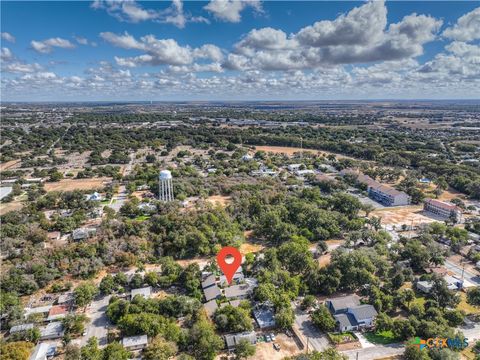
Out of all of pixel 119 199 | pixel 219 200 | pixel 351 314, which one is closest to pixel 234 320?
pixel 351 314

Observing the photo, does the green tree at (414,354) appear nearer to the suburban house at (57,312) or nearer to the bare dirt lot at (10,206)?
the suburban house at (57,312)

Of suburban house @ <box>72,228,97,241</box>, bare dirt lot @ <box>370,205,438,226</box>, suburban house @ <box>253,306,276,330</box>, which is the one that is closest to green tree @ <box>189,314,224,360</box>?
suburban house @ <box>253,306,276,330</box>

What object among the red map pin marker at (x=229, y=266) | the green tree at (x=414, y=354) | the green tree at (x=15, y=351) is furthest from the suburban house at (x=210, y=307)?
the green tree at (x=414, y=354)

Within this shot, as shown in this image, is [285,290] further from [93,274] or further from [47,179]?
[47,179]

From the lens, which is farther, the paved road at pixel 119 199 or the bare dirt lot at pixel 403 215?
the paved road at pixel 119 199

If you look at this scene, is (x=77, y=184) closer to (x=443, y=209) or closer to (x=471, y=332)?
(x=443, y=209)
